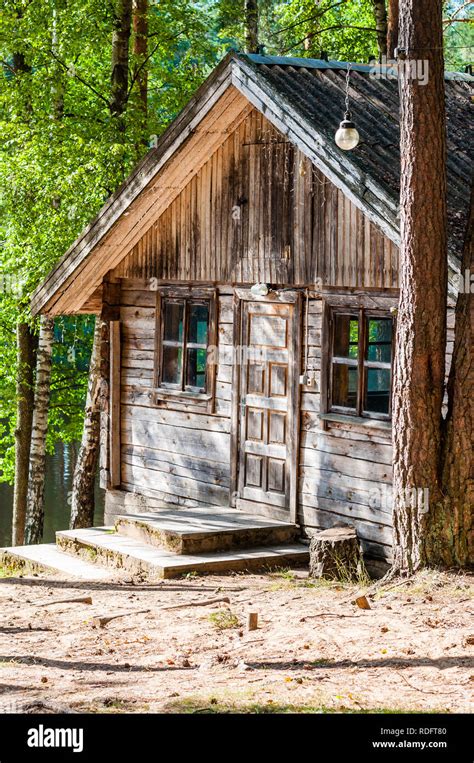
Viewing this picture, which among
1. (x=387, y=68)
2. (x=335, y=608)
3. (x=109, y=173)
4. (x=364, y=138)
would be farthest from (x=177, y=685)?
(x=109, y=173)

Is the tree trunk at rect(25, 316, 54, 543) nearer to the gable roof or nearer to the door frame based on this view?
the gable roof

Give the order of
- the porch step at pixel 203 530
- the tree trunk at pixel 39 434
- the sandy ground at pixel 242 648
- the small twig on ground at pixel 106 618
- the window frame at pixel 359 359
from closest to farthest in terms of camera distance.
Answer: the sandy ground at pixel 242 648 < the small twig on ground at pixel 106 618 < the window frame at pixel 359 359 < the porch step at pixel 203 530 < the tree trunk at pixel 39 434

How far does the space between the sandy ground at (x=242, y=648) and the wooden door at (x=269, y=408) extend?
6.05 ft

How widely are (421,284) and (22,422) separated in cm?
1418

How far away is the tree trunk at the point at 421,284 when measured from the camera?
963 centimetres

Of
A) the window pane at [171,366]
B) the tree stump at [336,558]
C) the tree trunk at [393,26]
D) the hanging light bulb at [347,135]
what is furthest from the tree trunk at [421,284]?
the tree trunk at [393,26]

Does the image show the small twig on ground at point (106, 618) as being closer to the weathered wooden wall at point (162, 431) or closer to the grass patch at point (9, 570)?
the grass patch at point (9, 570)

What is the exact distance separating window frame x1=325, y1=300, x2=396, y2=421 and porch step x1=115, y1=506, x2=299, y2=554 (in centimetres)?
149

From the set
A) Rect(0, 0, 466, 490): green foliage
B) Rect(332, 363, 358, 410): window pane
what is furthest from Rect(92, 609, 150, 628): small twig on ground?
Rect(0, 0, 466, 490): green foliage

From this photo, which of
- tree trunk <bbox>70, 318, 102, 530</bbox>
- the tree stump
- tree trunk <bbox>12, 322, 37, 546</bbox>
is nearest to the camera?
the tree stump

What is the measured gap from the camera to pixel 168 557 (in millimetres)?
11547

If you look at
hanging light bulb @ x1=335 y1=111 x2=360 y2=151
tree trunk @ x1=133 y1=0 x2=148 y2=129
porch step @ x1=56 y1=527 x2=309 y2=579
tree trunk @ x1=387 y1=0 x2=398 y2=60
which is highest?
tree trunk @ x1=133 y1=0 x2=148 y2=129

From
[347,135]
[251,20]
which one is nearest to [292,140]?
[347,135]

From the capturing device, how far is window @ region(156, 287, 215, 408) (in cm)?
1363
